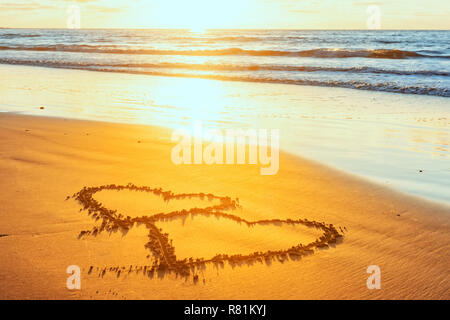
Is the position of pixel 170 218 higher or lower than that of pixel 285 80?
lower

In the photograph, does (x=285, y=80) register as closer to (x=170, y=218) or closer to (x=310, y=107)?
(x=310, y=107)

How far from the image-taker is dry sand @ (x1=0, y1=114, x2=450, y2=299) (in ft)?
8.62

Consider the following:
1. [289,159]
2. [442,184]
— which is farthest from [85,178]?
[442,184]

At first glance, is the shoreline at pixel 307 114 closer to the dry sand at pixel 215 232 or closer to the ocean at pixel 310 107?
the ocean at pixel 310 107

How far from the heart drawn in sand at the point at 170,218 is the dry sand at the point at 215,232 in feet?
0.22

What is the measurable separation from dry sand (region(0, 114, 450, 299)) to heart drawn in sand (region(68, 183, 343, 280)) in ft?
0.22

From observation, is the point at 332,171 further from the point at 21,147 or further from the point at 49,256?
the point at 21,147

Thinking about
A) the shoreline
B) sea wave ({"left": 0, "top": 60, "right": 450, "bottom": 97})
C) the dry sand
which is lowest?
the dry sand

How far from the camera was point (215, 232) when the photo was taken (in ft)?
10.8

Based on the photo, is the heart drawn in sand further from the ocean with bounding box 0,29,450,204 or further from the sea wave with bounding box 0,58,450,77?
the sea wave with bounding box 0,58,450,77

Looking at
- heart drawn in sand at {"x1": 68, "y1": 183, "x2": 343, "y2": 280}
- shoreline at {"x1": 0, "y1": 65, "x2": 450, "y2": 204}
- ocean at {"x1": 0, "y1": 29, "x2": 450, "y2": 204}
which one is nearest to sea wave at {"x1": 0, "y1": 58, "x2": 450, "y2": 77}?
ocean at {"x1": 0, "y1": 29, "x2": 450, "y2": 204}

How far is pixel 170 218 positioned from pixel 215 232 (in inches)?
17.9

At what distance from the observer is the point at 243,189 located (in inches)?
165

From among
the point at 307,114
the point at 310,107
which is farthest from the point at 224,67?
the point at 307,114
